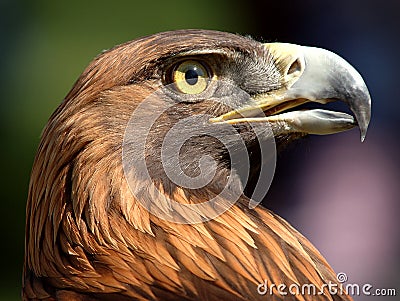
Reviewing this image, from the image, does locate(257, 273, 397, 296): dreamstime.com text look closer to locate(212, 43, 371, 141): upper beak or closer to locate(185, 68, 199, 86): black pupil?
locate(212, 43, 371, 141): upper beak

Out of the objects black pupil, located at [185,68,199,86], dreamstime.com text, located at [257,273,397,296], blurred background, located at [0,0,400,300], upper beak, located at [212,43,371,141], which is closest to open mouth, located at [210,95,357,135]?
upper beak, located at [212,43,371,141]

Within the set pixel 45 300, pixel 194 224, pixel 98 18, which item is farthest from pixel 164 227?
pixel 98 18

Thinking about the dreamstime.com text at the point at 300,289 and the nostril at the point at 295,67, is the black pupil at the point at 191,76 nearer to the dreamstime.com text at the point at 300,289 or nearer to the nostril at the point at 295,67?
the nostril at the point at 295,67

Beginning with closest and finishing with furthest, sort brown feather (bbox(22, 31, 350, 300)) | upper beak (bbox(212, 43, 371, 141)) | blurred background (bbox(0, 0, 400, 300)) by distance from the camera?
brown feather (bbox(22, 31, 350, 300))
upper beak (bbox(212, 43, 371, 141))
blurred background (bbox(0, 0, 400, 300))

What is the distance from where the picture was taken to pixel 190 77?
1906mm

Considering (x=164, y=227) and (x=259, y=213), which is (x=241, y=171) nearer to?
(x=259, y=213)

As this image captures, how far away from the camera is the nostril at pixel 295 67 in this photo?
192 centimetres

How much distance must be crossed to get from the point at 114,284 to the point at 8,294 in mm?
2844

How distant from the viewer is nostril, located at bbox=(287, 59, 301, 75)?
6.31 feet
